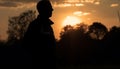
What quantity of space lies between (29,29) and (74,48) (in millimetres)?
64684

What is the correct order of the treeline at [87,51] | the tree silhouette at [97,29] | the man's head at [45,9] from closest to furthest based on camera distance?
1. the man's head at [45,9]
2. the treeline at [87,51]
3. the tree silhouette at [97,29]

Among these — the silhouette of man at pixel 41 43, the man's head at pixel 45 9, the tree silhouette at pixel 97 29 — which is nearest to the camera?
the silhouette of man at pixel 41 43

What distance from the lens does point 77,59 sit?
67.2m

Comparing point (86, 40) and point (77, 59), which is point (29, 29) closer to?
point (77, 59)

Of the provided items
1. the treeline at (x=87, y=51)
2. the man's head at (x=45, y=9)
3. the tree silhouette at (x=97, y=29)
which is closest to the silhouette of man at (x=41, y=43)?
the man's head at (x=45, y=9)

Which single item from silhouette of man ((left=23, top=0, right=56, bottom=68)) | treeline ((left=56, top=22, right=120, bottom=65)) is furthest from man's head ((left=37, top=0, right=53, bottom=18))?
treeline ((left=56, top=22, right=120, bottom=65))

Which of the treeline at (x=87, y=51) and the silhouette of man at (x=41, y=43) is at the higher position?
the silhouette of man at (x=41, y=43)

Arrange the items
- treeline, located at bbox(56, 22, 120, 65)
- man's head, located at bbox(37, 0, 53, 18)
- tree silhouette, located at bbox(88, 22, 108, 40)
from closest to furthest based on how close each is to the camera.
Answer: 1. man's head, located at bbox(37, 0, 53, 18)
2. treeline, located at bbox(56, 22, 120, 65)
3. tree silhouette, located at bbox(88, 22, 108, 40)

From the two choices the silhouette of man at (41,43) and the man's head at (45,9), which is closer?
the silhouette of man at (41,43)

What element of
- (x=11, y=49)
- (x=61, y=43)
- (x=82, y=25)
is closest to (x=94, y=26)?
(x=82, y=25)

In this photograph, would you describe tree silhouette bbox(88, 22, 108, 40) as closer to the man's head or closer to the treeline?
the treeline

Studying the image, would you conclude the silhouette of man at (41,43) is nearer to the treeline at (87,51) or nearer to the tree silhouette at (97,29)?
the treeline at (87,51)

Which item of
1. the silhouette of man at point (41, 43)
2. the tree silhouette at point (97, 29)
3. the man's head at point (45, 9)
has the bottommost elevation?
the tree silhouette at point (97, 29)

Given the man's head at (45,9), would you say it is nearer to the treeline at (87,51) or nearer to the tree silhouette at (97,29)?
the treeline at (87,51)
